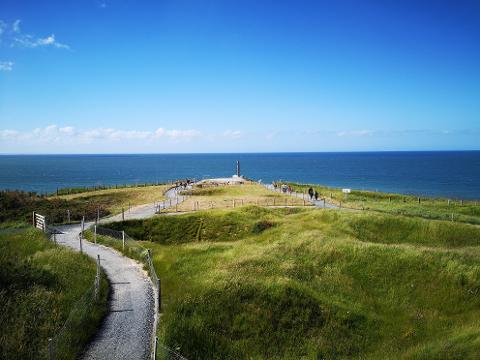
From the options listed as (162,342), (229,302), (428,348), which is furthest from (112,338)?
(428,348)

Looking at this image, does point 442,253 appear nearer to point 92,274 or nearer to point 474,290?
point 474,290

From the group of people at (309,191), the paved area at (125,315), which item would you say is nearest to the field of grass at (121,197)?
the group of people at (309,191)

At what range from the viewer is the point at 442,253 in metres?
26.0

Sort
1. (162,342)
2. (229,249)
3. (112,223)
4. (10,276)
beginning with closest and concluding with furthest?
1. (162,342)
2. (10,276)
3. (229,249)
4. (112,223)

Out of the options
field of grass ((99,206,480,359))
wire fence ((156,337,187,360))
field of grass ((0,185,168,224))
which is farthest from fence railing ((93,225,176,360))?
field of grass ((0,185,168,224))

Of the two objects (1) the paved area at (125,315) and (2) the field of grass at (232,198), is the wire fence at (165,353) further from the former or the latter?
(2) the field of grass at (232,198)

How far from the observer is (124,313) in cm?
1703

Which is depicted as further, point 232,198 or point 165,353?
point 232,198

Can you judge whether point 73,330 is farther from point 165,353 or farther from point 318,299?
point 318,299

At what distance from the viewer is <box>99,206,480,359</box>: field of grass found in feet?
53.9

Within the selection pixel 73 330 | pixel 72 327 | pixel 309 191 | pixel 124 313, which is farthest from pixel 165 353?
pixel 309 191

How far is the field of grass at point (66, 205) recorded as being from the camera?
40.9 metres

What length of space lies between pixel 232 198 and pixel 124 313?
38.3 m

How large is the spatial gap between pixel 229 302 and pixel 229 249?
949 cm
